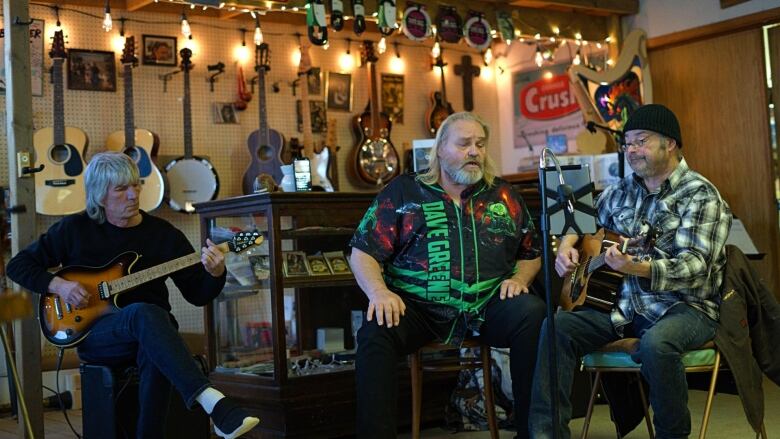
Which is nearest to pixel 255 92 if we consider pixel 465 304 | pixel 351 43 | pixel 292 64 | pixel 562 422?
pixel 292 64

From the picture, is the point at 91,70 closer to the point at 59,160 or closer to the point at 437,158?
the point at 59,160

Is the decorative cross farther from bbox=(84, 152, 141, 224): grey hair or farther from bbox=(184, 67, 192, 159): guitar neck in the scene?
bbox=(84, 152, 141, 224): grey hair

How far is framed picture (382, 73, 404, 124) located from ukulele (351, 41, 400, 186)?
24cm

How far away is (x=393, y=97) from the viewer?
7.30 metres

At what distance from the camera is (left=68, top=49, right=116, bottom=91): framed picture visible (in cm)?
602

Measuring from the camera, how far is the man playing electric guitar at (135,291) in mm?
3486

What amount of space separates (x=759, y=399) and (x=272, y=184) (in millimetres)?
2267

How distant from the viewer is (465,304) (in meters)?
3.60

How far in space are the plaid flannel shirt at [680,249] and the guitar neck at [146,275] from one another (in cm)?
162

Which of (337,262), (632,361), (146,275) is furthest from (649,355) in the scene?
(146,275)

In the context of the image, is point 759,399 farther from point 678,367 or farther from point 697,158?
point 697,158

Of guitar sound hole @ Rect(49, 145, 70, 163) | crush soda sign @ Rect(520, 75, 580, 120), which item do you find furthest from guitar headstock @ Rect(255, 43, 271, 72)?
crush soda sign @ Rect(520, 75, 580, 120)

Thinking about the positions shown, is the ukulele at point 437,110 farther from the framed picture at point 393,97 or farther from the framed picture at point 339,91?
the framed picture at point 339,91

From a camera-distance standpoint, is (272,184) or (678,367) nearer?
(678,367)
